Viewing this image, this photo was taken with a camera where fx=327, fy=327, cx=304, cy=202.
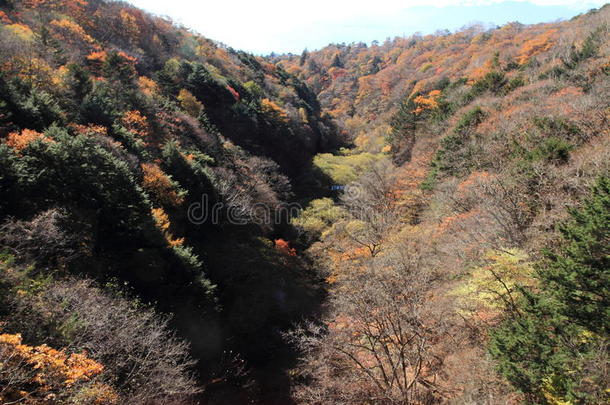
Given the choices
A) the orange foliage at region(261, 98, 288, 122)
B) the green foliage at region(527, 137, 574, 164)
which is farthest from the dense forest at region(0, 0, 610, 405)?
the orange foliage at region(261, 98, 288, 122)

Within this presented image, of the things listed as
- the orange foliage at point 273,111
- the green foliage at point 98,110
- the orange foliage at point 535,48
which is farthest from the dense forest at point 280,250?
the orange foliage at point 273,111

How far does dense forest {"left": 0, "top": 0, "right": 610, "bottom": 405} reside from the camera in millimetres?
9820

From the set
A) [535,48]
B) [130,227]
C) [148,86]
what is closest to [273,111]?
[148,86]

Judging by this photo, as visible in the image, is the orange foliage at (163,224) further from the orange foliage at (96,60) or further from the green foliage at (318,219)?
the orange foliage at (96,60)

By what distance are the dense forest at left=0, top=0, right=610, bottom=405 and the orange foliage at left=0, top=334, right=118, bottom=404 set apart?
70 mm

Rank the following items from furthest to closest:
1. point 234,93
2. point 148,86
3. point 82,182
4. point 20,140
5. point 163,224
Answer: point 234,93
point 148,86
point 163,224
point 82,182
point 20,140

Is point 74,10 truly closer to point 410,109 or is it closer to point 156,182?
point 156,182

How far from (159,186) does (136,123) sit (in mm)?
10482

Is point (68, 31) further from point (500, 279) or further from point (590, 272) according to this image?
point (590, 272)

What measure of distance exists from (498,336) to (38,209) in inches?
818

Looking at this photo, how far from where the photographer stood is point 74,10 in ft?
155

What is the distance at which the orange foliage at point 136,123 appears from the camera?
3123 centimetres

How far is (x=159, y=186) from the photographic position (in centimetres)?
2617

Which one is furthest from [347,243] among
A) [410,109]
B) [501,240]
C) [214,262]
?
[410,109]
